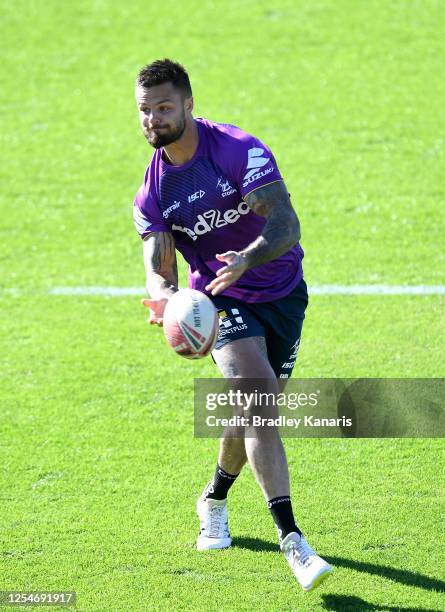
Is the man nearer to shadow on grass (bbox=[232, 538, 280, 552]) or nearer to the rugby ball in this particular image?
shadow on grass (bbox=[232, 538, 280, 552])

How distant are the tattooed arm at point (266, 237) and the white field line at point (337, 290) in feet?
12.9

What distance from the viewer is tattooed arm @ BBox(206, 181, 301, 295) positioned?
5422mm

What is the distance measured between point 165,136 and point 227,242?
0.69 meters

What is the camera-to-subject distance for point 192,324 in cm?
547

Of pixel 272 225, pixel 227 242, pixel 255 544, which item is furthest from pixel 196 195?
pixel 255 544

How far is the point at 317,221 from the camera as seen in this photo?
11.1 m

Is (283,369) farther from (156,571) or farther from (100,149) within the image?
(100,149)

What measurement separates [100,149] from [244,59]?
2.96 meters

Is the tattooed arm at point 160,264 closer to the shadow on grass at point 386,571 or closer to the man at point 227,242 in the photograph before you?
the man at point 227,242

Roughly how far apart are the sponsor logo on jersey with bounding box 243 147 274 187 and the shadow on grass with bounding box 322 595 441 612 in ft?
7.24

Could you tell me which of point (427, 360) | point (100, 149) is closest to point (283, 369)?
point (427, 360)

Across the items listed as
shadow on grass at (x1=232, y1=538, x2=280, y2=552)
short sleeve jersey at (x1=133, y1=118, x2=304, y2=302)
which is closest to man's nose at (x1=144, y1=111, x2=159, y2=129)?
short sleeve jersey at (x1=133, y1=118, x2=304, y2=302)

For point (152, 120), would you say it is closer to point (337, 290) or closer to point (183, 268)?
point (337, 290)

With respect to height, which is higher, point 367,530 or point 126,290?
point 126,290
